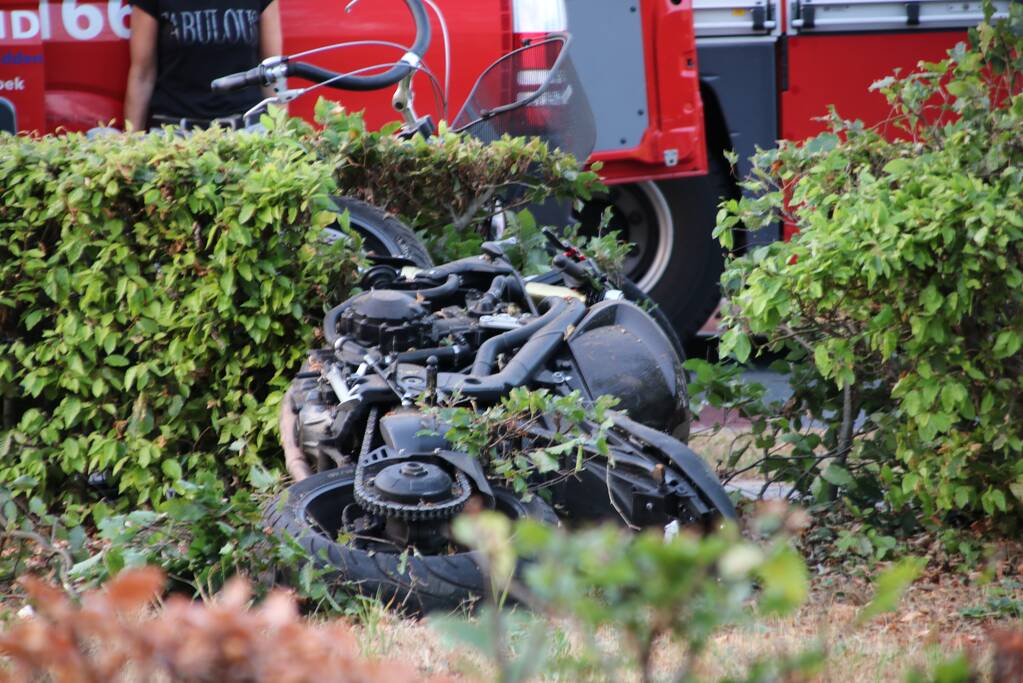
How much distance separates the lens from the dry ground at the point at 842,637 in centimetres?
301

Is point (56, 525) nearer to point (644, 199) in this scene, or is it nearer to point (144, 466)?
point (144, 466)

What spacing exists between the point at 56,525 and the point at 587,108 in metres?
3.36

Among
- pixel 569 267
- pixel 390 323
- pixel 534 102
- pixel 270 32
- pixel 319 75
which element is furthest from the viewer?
pixel 270 32

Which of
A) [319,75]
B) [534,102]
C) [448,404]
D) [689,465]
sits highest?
[319,75]

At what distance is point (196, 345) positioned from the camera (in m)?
4.95

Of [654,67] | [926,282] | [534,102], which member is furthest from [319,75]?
[926,282]

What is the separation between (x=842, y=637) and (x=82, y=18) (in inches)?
209

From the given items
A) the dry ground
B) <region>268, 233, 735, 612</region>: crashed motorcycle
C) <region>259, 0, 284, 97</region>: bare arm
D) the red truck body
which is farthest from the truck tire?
the dry ground

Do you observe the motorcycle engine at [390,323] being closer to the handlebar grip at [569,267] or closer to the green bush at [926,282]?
the handlebar grip at [569,267]

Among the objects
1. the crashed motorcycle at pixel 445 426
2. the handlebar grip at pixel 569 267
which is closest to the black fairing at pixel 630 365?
the crashed motorcycle at pixel 445 426

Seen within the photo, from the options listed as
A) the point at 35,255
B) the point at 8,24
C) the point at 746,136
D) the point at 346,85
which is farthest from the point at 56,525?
the point at 746,136

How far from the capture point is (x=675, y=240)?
8656 millimetres

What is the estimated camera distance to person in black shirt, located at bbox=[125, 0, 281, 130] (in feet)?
21.2

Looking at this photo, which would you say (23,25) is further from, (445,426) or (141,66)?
(445,426)
